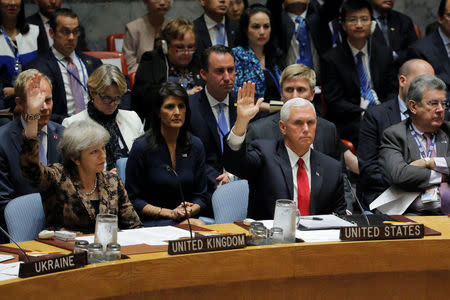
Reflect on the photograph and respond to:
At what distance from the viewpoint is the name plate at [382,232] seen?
323 cm

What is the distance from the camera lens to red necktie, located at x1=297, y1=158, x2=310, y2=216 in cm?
399

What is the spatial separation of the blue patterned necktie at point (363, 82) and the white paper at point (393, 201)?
5.50ft

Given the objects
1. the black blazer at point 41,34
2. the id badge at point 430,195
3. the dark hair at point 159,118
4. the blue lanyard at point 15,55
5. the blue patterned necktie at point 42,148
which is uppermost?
the black blazer at point 41,34

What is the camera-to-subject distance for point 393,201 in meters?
4.57

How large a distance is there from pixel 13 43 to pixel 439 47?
3.33m

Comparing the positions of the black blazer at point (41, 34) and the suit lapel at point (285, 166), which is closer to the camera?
the suit lapel at point (285, 166)

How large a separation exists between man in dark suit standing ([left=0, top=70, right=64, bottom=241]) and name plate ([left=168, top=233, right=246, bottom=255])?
157 centimetres

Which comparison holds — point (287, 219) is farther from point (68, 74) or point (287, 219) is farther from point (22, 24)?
point (22, 24)

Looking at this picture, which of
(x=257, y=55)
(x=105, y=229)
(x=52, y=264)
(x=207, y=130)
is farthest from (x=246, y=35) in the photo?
(x=52, y=264)

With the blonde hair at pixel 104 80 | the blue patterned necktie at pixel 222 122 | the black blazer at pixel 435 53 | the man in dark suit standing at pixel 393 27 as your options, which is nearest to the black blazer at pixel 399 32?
the man in dark suit standing at pixel 393 27

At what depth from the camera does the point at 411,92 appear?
4.62 meters

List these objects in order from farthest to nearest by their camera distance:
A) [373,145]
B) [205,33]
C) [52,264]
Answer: [205,33] → [373,145] → [52,264]

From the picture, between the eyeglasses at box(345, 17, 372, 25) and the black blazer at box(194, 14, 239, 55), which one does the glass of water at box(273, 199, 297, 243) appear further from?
the eyeglasses at box(345, 17, 372, 25)

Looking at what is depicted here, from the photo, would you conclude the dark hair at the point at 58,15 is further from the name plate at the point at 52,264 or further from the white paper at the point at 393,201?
the name plate at the point at 52,264
